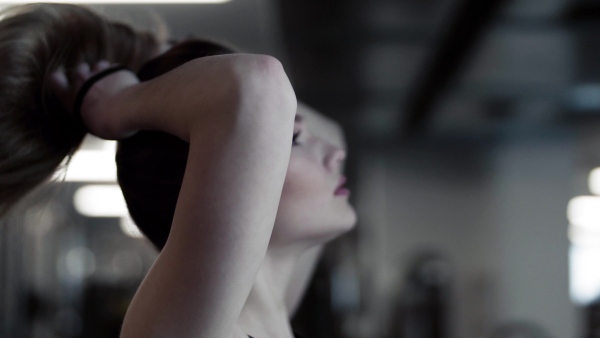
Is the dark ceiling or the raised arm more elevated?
the dark ceiling

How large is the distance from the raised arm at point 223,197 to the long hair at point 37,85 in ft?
1.02

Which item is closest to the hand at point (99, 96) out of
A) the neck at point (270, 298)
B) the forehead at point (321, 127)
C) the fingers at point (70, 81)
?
the fingers at point (70, 81)

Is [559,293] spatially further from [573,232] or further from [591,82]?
[591,82]

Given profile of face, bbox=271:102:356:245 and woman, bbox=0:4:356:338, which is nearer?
woman, bbox=0:4:356:338

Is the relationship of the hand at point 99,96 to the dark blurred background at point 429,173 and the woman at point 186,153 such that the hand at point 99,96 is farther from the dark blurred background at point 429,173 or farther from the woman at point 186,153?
the dark blurred background at point 429,173

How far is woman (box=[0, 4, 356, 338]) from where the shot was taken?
598 millimetres

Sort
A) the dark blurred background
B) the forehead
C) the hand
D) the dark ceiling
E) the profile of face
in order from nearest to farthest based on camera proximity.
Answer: the hand
the profile of face
the forehead
the dark ceiling
the dark blurred background

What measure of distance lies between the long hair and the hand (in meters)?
0.02

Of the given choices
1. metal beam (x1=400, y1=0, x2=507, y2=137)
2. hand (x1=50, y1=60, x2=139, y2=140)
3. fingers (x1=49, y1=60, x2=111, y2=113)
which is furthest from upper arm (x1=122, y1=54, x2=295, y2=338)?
metal beam (x1=400, y1=0, x2=507, y2=137)

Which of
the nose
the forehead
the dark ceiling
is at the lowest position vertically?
the nose

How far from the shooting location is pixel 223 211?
0.59 metres

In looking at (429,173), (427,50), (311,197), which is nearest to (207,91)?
(311,197)

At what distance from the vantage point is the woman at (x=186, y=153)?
1.96 feet

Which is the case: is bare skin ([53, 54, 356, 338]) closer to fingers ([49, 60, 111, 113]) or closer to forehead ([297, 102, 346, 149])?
fingers ([49, 60, 111, 113])
